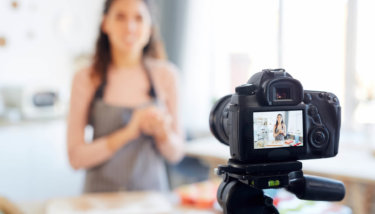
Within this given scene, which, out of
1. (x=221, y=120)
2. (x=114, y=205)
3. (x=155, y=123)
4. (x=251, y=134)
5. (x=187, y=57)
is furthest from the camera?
(x=187, y=57)

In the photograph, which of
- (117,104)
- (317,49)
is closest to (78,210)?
(117,104)

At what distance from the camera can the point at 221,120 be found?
2.41 ft

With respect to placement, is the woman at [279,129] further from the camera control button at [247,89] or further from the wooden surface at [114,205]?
the wooden surface at [114,205]

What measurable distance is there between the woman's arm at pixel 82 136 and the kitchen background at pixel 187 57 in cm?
116

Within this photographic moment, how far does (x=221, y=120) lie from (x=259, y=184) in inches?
5.6

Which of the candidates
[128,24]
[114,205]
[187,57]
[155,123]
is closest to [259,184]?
[114,205]

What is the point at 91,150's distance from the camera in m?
1.56

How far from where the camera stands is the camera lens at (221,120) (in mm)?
717

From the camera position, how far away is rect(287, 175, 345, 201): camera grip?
70cm

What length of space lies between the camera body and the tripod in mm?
14

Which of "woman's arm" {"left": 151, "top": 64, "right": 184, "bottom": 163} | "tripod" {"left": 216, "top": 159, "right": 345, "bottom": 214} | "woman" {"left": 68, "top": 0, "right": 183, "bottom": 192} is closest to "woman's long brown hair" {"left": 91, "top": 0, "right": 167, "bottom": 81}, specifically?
"woman" {"left": 68, "top": 0, "right": 183, "bottom": 192}

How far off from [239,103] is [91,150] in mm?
Answer: 1038

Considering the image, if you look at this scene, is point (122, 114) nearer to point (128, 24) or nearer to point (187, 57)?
point (128, 24)

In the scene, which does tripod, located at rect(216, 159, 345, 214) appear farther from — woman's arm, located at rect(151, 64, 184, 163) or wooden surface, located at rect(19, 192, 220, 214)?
woman's arm, located at rect(151, 64, 184, 163)
